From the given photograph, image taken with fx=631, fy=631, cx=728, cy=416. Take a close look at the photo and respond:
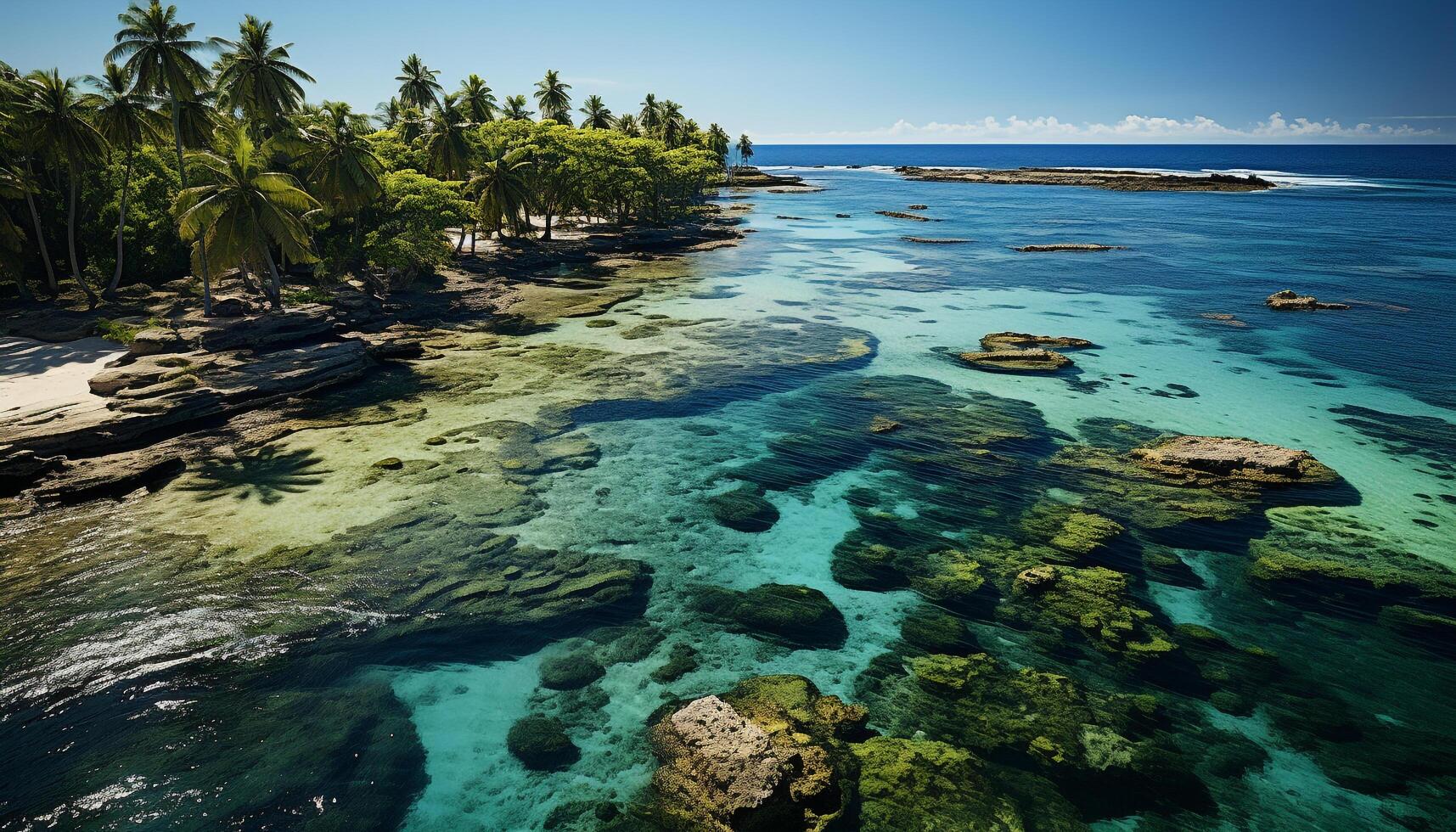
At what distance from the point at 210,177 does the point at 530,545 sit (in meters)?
40.6

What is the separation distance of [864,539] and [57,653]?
73.1 feet

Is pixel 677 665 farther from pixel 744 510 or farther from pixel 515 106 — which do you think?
pixel 515 106

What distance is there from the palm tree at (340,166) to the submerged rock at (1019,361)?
42.1 m

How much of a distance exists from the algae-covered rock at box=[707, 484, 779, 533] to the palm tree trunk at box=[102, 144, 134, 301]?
4321 cm

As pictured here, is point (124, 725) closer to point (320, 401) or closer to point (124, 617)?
point (124, 617)

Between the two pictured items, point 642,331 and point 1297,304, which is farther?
point 1297,304

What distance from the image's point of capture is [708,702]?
1390cm

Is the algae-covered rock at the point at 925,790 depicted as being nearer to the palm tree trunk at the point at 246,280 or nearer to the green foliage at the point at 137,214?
the palm tree trunk at the point at 246,280

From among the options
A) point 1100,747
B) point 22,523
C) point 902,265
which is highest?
point 902,265

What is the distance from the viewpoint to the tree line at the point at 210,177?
33.1 meters

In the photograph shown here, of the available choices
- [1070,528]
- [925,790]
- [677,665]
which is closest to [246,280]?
[677,665]

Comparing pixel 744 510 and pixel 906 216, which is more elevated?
pixel 906 216

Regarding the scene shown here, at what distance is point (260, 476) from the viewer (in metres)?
24.6

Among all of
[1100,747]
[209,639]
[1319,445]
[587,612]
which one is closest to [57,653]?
[209,639]
